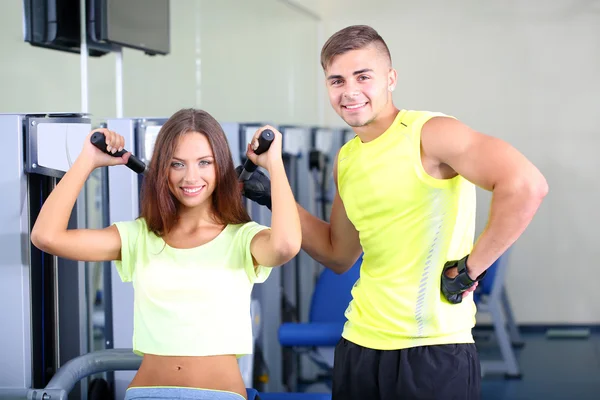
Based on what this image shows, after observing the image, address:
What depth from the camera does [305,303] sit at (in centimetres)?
468

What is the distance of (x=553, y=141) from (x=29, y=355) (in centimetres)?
501

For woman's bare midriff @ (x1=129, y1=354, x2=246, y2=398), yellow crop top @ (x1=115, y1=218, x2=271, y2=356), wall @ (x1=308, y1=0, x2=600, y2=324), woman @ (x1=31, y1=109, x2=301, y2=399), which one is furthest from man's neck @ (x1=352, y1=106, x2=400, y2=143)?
wall @ (x1=308, y1=0, x2=600, y2=324)

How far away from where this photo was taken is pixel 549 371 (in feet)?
16.6

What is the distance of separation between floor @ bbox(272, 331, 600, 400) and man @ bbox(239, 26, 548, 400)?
8.45 ft

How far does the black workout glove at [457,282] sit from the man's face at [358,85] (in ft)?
1.19

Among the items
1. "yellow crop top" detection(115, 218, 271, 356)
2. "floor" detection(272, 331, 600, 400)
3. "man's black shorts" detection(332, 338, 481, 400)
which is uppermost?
"yellow crop top" detection(115, 218, 271, 356)

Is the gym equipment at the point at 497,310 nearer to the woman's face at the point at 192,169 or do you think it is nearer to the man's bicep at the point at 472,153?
the man's bicep at the point at 472,153

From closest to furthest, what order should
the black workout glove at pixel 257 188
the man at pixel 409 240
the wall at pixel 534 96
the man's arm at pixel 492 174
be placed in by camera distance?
the man's arm at pixel 492 174, the man at pixel 409 240, the black workout glove at pixel 257 188, the wall at pixel 534 96

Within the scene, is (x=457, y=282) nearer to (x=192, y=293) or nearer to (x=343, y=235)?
(x=343, y=235)

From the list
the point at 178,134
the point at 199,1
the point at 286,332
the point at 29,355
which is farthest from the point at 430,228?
the point at 199,1

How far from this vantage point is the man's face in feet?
6.16

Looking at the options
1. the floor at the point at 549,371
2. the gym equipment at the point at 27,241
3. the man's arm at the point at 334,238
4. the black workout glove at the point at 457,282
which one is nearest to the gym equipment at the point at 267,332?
the floor at the point at 549,371

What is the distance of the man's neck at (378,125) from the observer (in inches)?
76.2

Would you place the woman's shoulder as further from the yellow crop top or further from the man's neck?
the man's neck
